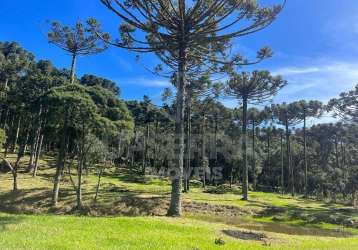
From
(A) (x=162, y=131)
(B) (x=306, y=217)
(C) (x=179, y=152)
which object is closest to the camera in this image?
(C) (x=179, y=152)

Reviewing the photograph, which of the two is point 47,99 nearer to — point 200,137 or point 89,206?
point 89,206

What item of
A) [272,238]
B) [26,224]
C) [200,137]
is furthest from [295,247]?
[200,137]

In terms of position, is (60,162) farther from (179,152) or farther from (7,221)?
(7,221)

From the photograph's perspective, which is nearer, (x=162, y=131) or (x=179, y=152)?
(x=179, y=152)

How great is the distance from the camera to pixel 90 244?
9953 millimetres

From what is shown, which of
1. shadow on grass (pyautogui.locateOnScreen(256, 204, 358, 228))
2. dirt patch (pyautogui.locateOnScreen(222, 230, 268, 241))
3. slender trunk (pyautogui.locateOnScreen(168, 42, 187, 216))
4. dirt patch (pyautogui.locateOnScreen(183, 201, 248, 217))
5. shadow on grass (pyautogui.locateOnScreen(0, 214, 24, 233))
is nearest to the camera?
shadow on grass (pyautogui.locateOnScreen(0, 214, 24, 233))

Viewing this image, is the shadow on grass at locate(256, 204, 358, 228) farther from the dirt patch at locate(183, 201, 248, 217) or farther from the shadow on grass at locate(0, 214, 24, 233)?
the shadow on grass at locate(0, 214, 24, 233)

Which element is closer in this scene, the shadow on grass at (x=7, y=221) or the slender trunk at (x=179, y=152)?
the shadow on grass at (x=7, y=221)

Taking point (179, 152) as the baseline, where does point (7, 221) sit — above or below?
below

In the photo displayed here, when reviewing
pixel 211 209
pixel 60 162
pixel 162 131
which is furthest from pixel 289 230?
pixel 162 131

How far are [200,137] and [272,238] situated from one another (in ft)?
165

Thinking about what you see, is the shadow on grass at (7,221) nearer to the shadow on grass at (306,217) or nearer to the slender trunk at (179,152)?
the slender trunk at (179,152)

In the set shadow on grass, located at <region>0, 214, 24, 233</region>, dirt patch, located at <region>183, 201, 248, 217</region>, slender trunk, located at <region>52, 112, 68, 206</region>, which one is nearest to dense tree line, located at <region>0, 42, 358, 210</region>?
slender trunk, located at <region>52, 112, 68, 206</region>

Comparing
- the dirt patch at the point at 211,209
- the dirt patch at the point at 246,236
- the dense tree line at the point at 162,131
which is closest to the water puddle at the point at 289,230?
the dirt patch at the point at 246,236
